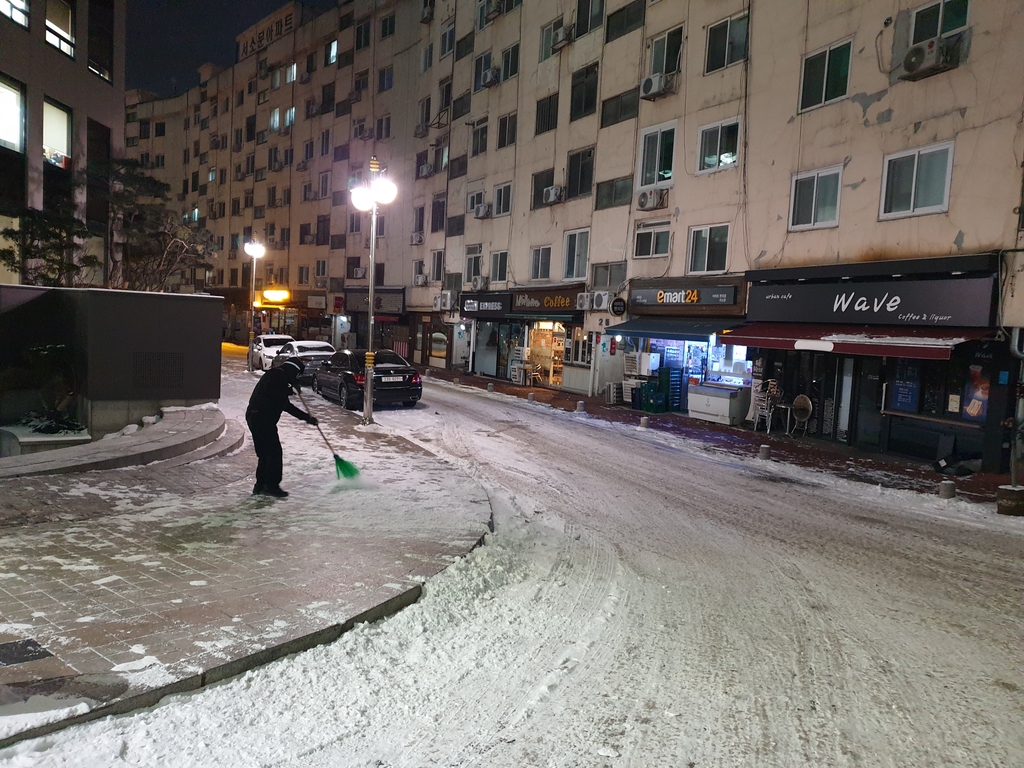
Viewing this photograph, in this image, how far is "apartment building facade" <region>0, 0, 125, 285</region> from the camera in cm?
1759

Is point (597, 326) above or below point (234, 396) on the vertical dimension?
above

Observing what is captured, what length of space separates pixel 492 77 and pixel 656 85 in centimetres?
1131

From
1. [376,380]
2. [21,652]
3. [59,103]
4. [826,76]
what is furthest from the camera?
[59,103]

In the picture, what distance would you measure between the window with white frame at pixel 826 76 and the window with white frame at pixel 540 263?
11.5 m

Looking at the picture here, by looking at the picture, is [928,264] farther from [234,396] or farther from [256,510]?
[234,396]

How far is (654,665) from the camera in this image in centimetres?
450

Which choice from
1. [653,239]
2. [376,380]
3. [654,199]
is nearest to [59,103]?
[376,380]

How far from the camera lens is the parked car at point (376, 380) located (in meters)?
16.9

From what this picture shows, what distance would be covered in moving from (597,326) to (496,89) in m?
13.5

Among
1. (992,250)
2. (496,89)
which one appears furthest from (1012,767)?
(496,89)

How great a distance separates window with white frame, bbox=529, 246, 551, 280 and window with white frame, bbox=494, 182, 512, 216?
2.78 m

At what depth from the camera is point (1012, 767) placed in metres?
3.49

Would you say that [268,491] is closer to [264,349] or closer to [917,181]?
[917,181]

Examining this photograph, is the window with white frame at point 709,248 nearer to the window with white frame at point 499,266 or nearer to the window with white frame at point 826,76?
the window with white frame at point 826,76
